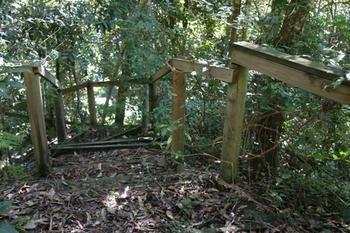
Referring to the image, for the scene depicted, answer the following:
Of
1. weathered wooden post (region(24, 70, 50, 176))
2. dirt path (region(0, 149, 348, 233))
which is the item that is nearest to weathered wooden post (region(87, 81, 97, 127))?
weathered wooden post (region(24, 70, 50, 176))

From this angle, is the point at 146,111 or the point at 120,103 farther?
the point at 120,103

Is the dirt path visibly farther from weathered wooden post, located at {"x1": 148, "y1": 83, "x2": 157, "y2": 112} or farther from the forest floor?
weathered wooden post, located at {"x1": 148, "y1": 83, "x2": 157, "y2": 112}

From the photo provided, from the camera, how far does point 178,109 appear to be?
Answer: 359 cm

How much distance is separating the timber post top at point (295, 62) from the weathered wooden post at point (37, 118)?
1780 millimetres

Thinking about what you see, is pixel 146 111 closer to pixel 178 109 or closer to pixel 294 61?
pixel 178 109

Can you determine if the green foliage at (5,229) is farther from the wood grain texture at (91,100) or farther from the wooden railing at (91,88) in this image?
the wood grain texture at (91,100)

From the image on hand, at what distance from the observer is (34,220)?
8.23ft

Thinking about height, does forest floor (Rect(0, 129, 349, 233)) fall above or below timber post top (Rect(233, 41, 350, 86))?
below

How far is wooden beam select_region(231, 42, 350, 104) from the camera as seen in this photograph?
189 centimetres

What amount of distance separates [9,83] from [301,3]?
226cm

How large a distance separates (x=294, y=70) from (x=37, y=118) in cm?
231

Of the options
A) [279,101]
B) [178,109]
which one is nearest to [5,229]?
[178,109]

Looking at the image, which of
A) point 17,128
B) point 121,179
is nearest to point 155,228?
point 121,179

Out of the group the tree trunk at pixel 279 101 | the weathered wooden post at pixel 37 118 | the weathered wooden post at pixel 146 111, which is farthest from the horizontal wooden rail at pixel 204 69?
the weathered wooden post at pixel 146 111
